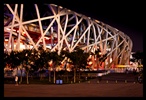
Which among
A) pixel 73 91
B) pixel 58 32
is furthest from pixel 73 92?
pixel 58 32

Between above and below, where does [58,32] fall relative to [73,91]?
above

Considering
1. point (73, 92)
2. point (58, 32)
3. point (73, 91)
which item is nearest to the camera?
point (73, 92)

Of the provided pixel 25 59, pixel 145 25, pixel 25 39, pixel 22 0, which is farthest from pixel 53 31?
pixel 145 25

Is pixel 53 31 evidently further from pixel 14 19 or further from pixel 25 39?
pixel 14 19

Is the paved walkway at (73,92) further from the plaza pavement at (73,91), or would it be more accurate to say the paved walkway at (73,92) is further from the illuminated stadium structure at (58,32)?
the illuminated stadium structure at (58,32)

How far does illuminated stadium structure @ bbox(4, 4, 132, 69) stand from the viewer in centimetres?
5981

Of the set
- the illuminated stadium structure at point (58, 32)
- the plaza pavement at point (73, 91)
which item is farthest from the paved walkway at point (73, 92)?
the illuminated stadium structure at point (58, 32)

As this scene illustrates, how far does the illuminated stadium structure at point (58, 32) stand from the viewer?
2355 inches

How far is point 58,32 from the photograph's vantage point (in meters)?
67.0

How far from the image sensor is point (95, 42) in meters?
89.2

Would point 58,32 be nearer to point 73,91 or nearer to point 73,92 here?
point 73,91

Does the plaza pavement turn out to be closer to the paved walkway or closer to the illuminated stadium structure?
the paved walkway

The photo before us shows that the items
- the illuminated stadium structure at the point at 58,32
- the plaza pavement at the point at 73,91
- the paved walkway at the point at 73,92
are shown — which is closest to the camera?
the paved walkway at the point at 73,92

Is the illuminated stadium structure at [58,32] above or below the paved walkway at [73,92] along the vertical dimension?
above
